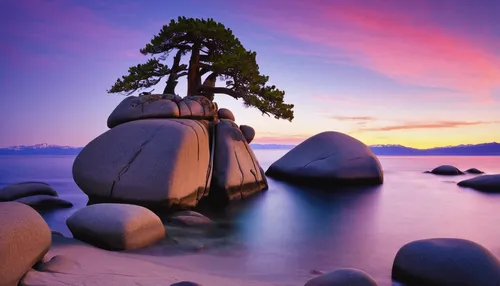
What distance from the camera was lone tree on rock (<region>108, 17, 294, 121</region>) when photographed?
13.3 meters

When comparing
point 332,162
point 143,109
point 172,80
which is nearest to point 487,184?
point 332,162

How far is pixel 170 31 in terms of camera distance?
13.8 metres

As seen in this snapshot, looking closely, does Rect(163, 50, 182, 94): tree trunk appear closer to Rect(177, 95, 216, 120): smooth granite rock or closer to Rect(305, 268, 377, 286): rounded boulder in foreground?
Rect(177, 95, 216, 120): smooth granite rock

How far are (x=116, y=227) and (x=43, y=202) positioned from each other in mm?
6037

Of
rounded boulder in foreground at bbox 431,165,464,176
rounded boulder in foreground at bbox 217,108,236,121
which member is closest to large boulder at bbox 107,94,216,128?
rounded boulder in foreground at bbox 217,108,236,121

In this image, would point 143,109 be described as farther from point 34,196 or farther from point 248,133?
point 248,133

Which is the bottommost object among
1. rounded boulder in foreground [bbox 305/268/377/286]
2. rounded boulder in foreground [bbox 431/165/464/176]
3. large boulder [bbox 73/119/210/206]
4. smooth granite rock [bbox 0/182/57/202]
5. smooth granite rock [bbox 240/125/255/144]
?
rounded boulder in foreground [bbox 431/165/464/176]

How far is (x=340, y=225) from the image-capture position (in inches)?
367

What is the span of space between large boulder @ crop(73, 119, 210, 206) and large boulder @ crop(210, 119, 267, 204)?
26.7 inches

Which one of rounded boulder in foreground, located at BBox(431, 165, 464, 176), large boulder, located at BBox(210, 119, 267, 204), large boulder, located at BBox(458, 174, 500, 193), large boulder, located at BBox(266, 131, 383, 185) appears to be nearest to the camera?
large boulder, located at BBox(210, 119, 267, 204)

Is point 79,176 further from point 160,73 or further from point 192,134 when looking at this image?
point 160,73

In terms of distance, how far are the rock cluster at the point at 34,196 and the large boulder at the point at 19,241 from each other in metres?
6.53

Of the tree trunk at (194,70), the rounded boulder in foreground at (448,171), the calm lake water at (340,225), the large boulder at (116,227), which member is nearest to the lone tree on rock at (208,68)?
the tree trunk at (194,70)

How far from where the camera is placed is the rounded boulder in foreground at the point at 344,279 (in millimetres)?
3974
